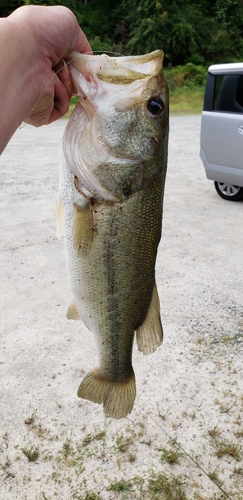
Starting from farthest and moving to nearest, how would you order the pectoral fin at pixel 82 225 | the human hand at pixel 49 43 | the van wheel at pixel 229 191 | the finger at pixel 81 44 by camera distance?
the van wheel at pixel 229 191, the finger at pixel 81 44, the pectoral fin at pixel 82 225, the human hand at pixel 49 43

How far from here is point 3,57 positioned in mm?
1482

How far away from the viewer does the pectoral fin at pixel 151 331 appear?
76.5 inches

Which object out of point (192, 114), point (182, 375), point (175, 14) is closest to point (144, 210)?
point (182, 375)

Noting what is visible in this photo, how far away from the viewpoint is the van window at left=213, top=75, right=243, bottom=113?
7.52 m

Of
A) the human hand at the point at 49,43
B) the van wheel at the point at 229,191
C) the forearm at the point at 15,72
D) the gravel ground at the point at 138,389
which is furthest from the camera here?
the van wheel at the point at 229,191

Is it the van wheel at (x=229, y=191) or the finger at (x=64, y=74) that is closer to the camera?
the finger at (x=64, y=74)

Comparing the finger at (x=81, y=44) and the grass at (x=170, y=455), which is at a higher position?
the finger at (x=81, y=44)

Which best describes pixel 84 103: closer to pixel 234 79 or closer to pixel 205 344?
pixel 205 344

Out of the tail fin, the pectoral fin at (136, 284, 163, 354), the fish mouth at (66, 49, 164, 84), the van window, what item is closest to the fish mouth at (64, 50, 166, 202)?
the fish mouth at (66, 49, 164, 84)

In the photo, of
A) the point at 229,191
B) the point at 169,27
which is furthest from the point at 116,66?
the point at 169,27

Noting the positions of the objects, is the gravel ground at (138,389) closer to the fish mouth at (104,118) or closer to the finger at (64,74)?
the fish mouth at (104,118)

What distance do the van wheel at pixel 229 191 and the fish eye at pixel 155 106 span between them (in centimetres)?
648

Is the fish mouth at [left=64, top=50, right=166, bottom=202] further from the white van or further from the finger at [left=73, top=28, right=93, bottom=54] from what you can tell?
the white van

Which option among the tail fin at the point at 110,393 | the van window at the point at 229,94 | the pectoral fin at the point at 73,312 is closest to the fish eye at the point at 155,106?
the pectoral fin at the point at 73,312
